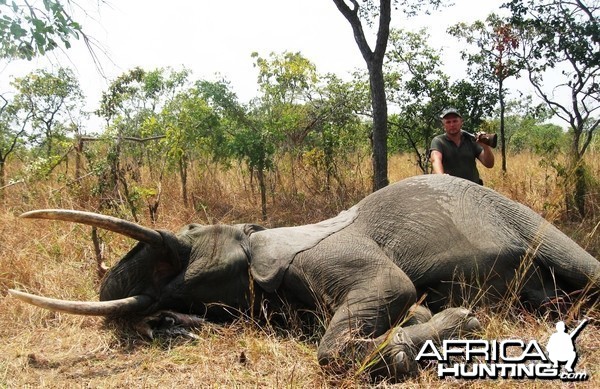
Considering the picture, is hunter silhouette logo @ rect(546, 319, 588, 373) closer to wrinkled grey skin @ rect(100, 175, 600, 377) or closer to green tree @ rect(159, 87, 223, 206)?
wrinkled grey skin @ rect(100, 175, 600, 377)

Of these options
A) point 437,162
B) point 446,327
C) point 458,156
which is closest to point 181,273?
point 446,327

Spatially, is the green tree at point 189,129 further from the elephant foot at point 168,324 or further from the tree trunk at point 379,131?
the elephant foot at point 168,324

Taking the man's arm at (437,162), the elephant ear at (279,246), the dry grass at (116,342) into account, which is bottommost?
the dry grass at (116,342)

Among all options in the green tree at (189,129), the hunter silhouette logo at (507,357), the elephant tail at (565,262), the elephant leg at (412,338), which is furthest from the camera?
the green tree at (189,129)

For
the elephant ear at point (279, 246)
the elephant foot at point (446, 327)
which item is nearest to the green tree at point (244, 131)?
the elephant ear at point (279, 246)

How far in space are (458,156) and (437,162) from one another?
0.43m

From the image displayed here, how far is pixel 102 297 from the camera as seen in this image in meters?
3.33

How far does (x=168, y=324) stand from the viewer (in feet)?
11.0

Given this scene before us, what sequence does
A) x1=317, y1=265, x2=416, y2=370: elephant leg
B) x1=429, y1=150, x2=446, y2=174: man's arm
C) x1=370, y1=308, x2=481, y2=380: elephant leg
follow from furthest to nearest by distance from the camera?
x1=429, y1=150, x2=446, y2=174: man's arm < x1=317, y1=265, x2=416, y2=370: elephant leg < x1=370, y1=308, x2=481, y2=380: elephant leg

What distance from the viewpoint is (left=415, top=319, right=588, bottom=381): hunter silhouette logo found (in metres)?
2.48

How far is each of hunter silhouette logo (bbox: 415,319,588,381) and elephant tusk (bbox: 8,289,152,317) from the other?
167cm

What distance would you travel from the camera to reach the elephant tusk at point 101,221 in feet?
9.78

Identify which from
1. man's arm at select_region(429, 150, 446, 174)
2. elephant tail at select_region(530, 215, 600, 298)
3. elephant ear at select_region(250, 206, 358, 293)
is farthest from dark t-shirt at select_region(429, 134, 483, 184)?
elephant ear at select_region(250, 206, 358, 293)

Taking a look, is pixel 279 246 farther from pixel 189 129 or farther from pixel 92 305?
pixel 189 129
